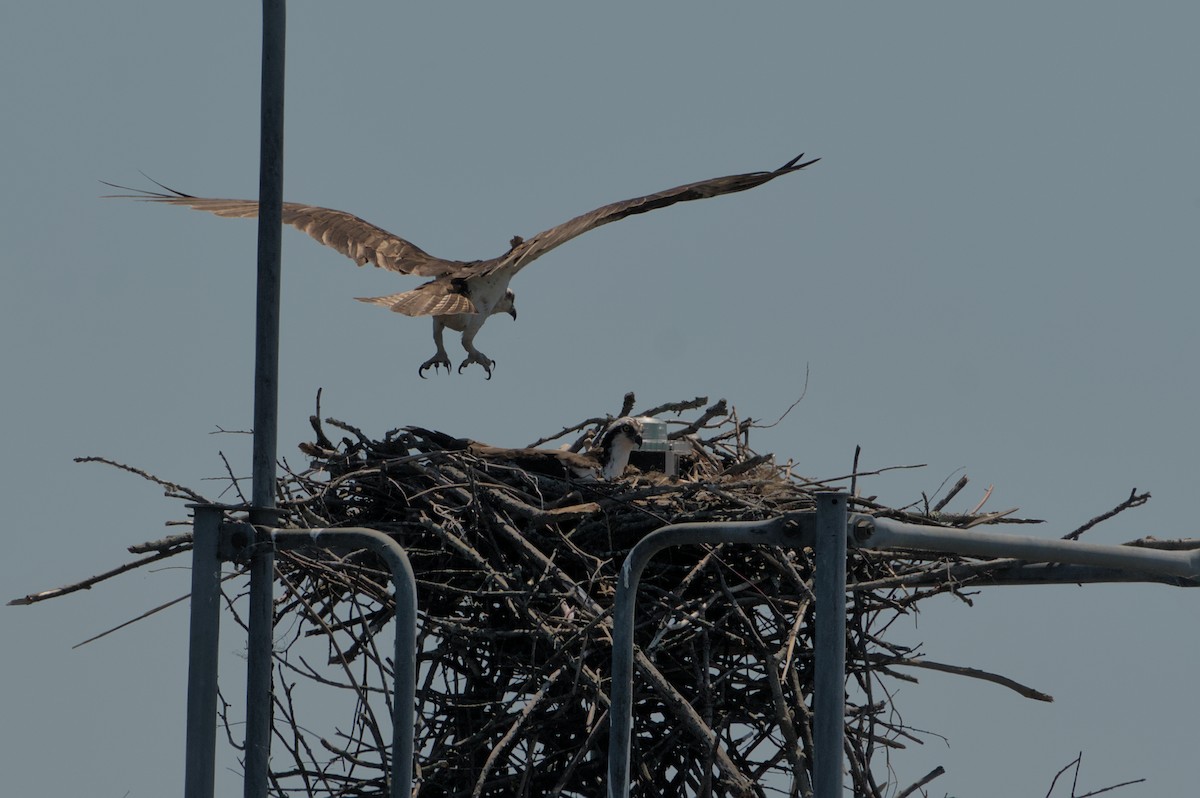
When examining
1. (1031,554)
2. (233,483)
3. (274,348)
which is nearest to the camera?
(1031,554)

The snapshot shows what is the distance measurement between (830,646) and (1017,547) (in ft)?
2.05

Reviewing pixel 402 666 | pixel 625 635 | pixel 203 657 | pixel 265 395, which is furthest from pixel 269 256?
pixel 625 635

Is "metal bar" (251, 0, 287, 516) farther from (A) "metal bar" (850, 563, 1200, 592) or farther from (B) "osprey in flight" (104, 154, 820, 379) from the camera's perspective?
(B) "osprey in flight" (104, 154, 820, 379)

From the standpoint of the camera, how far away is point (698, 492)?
6969mm

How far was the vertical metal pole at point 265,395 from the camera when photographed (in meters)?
3.88

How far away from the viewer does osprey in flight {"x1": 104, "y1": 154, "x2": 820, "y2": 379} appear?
8016mm

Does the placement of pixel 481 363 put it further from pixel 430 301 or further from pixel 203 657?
pixel 203 657

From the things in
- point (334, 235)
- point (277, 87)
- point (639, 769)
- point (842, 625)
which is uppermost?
point (334, 235)

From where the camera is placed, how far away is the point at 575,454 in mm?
7715

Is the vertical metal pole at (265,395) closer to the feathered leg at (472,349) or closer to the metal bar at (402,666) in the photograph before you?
the metal bar at (402,666)

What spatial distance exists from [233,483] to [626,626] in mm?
2668

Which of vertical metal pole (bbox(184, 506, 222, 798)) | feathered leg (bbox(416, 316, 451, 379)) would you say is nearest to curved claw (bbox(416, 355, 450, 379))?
feathered leg (bbox(416, 316, 451, 379))

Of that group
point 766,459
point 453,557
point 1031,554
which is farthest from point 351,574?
point 1031,554

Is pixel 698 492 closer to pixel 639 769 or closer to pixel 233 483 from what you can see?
pixel 639 769
